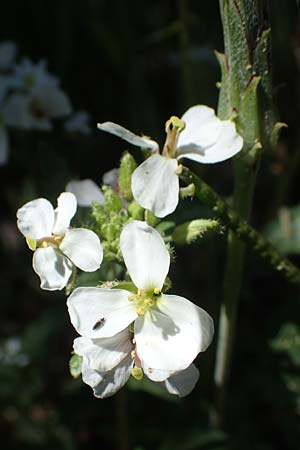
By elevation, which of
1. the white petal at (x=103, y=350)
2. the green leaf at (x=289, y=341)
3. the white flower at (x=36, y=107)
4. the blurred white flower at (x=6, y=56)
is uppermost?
the blurred white flower at (x=6, y=56)

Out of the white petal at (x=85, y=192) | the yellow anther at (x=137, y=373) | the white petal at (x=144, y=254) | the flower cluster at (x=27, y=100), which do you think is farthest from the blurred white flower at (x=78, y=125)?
the yellow anther at (x=137, y=373)

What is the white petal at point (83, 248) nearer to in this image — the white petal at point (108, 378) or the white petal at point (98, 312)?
the white petal at point (98, 312)

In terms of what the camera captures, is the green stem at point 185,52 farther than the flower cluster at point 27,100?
Yes

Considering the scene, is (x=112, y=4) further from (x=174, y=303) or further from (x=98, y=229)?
(x=174, y=303)

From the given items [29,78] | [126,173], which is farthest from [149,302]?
[29,78]

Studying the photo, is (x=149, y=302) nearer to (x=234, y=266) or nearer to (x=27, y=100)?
(x=234, y=266)
